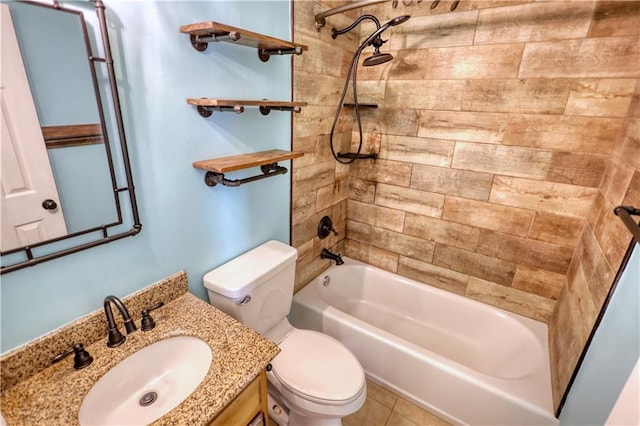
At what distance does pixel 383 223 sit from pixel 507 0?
5.00 ft

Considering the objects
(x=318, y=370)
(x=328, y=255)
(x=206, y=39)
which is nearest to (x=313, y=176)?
(x=328, y=255)

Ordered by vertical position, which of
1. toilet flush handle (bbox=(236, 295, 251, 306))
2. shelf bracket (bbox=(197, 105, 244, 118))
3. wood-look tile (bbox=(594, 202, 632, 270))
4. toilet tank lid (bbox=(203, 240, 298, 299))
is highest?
shelf bracket (bbox=(197, 105, 244, 118))

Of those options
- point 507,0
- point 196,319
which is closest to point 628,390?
point 196,319

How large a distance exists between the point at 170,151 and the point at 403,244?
176 cm

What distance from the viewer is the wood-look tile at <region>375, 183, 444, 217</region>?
82.4 inches

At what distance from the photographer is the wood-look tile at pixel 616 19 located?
1373mm

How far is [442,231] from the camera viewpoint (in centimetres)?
212

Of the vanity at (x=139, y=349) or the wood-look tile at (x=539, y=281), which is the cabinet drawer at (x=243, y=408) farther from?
the wood-look tile at (x=539, y=281)

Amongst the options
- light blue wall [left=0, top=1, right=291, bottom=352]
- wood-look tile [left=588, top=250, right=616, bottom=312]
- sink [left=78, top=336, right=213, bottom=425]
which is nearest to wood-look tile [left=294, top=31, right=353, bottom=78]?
light blue wall [left=0, top=1, right=291, bottom=352]

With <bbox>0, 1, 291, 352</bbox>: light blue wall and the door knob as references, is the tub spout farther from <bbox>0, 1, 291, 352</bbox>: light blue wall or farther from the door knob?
the door knob

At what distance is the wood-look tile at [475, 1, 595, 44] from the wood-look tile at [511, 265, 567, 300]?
1312 mm

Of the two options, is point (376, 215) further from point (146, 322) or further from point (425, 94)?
point (146, 322)

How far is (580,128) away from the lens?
1577 mm

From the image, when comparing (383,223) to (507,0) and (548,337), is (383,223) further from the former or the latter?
(507,0)
